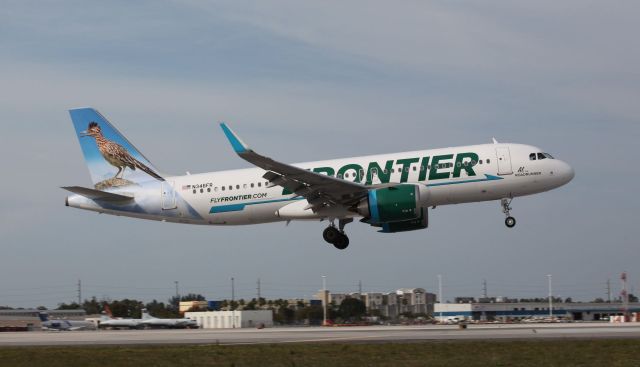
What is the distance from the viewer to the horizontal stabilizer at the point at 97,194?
148 feet

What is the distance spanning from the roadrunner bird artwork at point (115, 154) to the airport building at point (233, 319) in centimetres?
2196

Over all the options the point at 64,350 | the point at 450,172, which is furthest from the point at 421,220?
the point at 64,350

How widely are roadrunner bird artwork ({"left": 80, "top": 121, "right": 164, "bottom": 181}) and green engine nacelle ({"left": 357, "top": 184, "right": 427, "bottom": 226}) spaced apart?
12.7 meters

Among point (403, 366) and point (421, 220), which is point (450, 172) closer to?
point (421, 220)

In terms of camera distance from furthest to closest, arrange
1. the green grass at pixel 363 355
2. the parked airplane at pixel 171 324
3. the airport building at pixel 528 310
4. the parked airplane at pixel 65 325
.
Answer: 1. the airport building at pixel 528 310
2. the parked airplane at pixel 65 325
3. the parked airplane at pixel 171 324
4. the green grass at pixel 363 355

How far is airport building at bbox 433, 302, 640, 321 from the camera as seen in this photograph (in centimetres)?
9531

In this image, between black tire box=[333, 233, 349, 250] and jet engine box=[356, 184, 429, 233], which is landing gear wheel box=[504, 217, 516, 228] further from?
black tire box=[333, 233, 349, 250]

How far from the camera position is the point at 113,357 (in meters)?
28.1

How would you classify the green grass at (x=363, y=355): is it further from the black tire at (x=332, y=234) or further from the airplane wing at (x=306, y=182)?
the black tire at (x=332, y=234)

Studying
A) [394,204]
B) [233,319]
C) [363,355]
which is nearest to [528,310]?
[233,319]

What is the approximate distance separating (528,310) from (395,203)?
72.3 meters

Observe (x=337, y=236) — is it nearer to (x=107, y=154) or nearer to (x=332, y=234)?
(x=332, y=234)

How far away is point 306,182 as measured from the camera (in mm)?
42031

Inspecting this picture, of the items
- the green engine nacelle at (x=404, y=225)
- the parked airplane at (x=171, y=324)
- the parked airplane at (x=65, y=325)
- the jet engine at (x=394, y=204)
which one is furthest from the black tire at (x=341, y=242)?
the parked airplane at (x=65, y=325)
